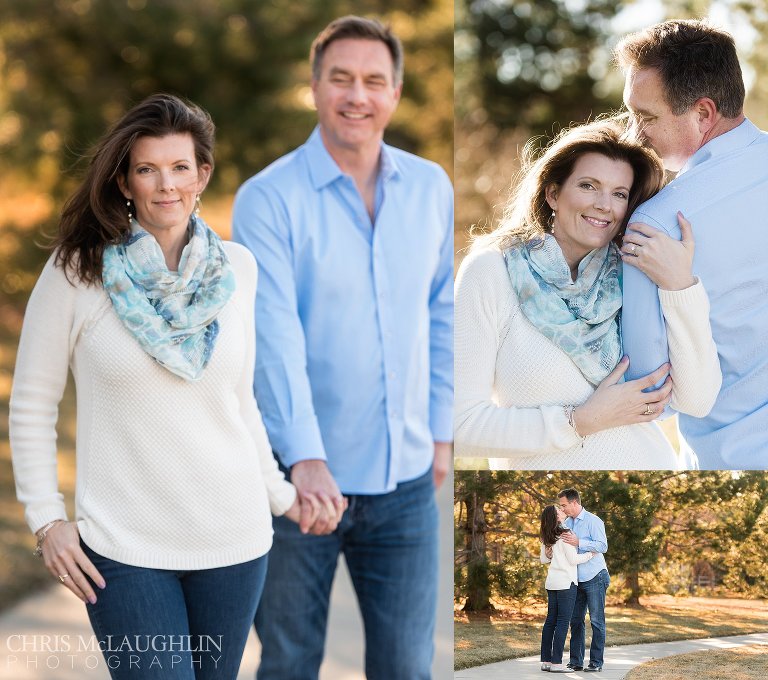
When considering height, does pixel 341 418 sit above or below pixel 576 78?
below

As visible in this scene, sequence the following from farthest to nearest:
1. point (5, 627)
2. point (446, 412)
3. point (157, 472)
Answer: point (5, 627)
point (446, 412)
point (157, 472)

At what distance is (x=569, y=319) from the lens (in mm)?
2312

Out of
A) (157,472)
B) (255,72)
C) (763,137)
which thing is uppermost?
(255,72)

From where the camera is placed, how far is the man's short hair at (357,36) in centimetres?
263

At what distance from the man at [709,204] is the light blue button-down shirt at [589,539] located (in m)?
0.31

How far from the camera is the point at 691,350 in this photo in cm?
229

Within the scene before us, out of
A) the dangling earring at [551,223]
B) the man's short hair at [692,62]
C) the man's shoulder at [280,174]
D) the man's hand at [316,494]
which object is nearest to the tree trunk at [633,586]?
the man's hand at [316,494]

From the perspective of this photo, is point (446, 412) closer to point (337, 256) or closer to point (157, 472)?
point (337, 256)

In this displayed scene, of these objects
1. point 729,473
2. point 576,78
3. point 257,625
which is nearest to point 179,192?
point 576,78

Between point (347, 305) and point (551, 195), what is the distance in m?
0.60

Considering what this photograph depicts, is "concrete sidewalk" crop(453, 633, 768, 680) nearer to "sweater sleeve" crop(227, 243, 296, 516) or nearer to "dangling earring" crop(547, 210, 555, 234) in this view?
"sweater sleeve" crop(227, 243, 296, 516)

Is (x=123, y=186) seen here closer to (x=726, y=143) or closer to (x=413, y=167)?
(x=413, y=167)

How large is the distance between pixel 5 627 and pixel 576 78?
363 centimetres

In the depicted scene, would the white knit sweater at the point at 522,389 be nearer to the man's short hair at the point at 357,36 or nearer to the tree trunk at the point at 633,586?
the tree trunk at the point at 633,586
